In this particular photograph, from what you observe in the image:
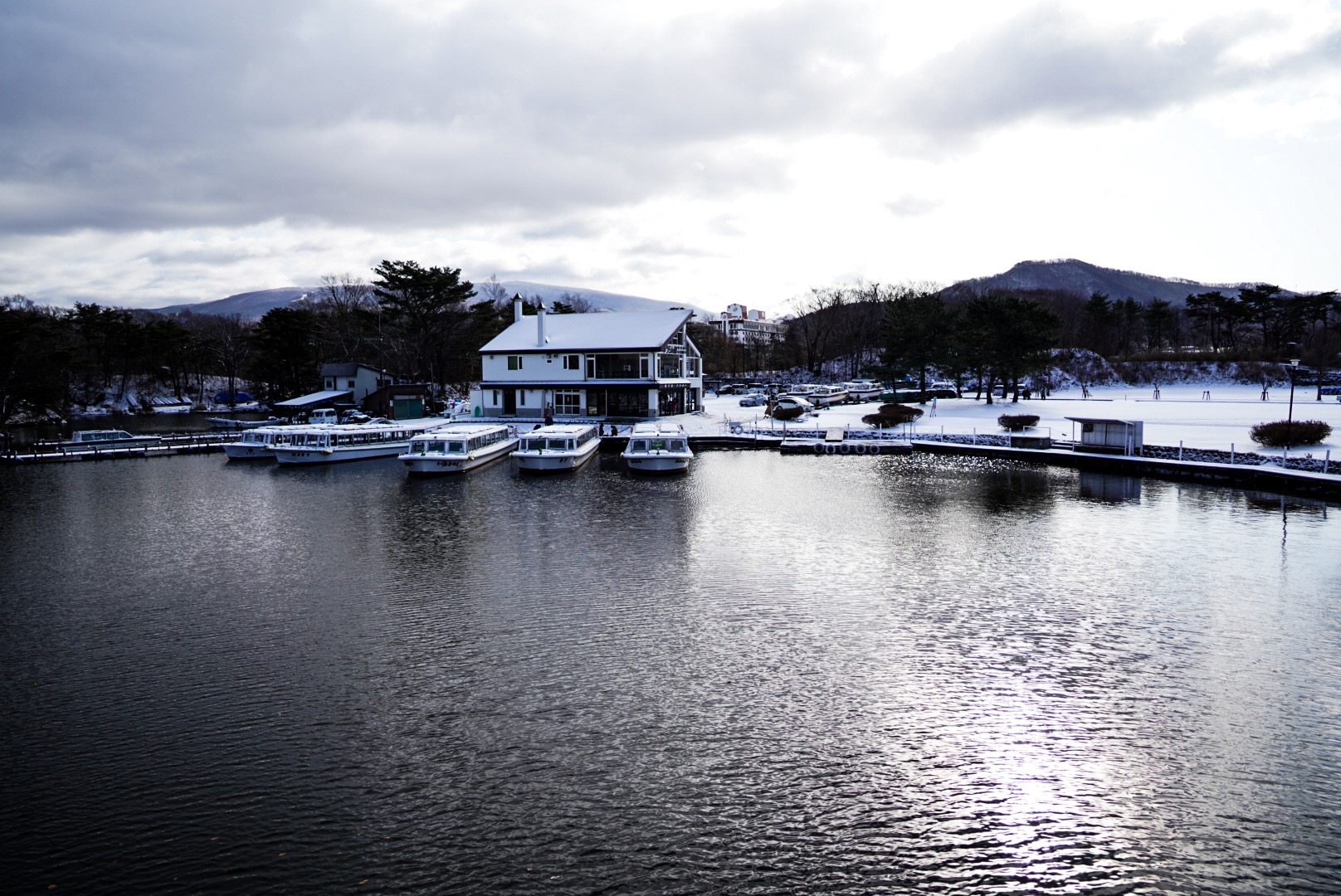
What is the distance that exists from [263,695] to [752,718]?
33.7ft

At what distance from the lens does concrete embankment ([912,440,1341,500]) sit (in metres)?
38.7

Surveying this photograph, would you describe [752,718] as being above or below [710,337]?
below

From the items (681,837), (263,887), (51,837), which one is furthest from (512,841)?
(51,837)

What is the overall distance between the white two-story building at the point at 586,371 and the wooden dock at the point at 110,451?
2303 cm

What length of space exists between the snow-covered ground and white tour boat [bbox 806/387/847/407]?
2.15 m

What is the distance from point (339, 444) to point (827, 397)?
5527 cm

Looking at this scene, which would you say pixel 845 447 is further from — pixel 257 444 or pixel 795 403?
pixel 257 444

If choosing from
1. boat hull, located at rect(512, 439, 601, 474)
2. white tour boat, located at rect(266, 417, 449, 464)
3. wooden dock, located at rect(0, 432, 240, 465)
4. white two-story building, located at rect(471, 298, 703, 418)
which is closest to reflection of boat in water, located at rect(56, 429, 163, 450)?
wooden dock, located at rect(0, 432, 240, 465)

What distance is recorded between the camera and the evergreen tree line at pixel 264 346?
71.5 m

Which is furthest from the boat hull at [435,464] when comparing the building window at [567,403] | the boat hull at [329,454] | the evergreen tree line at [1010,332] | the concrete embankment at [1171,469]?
the evergreen tree line at [1010,332]

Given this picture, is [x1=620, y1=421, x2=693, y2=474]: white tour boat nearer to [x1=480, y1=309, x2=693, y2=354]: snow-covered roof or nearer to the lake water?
the lake water

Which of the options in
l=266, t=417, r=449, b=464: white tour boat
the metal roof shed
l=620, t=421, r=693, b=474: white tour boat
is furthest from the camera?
the metal roof shed

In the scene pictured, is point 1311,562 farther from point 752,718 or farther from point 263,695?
point 263,695

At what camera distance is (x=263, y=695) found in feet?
53.3
